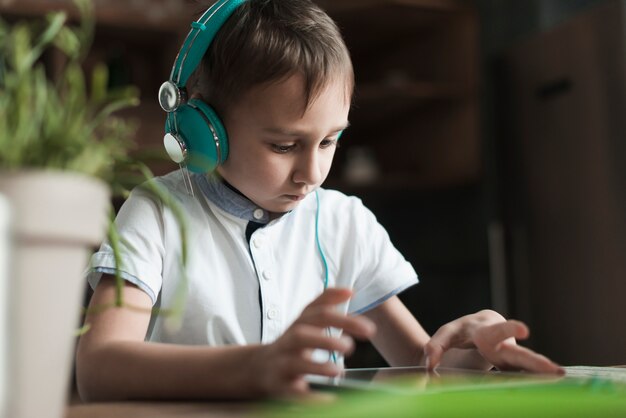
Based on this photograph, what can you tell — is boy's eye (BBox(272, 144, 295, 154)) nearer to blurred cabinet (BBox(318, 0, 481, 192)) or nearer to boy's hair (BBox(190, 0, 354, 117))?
boy's hair (BBox(190, 0, 354, 117))

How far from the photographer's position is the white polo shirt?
100 cm

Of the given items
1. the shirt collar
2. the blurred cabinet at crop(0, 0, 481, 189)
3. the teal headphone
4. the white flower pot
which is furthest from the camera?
the blurred cabinet at crop(0, 0, 481, 189)

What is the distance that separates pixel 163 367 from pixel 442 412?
9.9 inches

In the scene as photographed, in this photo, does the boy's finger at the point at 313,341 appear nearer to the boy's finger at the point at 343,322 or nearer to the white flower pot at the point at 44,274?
the boy's finger at the point at 343,322

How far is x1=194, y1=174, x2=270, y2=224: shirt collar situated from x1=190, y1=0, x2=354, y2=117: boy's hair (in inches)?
4.2

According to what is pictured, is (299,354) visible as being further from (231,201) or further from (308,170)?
(231,201)

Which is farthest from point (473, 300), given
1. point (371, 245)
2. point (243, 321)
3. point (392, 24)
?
point (243, 321)

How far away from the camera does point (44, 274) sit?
0.40 m

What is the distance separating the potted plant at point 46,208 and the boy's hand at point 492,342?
0.46 meters

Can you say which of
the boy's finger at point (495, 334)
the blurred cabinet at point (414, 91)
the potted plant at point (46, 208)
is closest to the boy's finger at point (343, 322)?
the potted plant at point (46, 208)

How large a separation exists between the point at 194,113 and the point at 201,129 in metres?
0.02

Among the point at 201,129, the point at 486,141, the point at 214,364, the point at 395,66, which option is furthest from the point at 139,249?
the point at 395,66

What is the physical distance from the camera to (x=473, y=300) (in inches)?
121

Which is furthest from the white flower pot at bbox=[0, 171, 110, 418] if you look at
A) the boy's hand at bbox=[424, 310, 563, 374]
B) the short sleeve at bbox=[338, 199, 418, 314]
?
the short sleeve at bbox=[338, 199, 418, 314]
